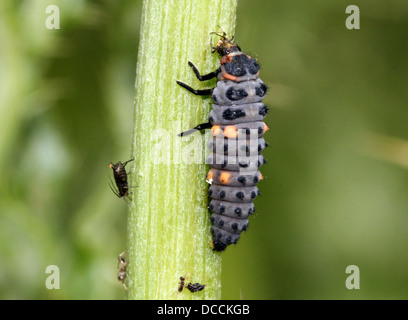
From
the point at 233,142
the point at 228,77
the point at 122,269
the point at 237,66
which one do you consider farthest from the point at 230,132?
the point at 122,269

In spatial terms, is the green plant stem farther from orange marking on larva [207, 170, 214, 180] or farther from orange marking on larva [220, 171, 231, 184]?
orange marking on larva [220, 171, 231, 184]

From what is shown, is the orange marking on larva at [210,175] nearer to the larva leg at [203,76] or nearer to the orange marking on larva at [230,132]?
the orange marking on larva at [230,132]

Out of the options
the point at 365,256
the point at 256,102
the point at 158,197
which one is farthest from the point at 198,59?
the point at 365,256

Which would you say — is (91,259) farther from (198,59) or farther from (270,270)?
(198,59)

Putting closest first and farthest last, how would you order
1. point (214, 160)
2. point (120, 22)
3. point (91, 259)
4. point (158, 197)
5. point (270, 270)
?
point (158, 197), point (214, 160), point (91, 259), point (120, 22), point (270, 270)

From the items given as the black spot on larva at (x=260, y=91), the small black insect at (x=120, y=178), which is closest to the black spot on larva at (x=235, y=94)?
the black spot on larva at (x=260, y=91)
